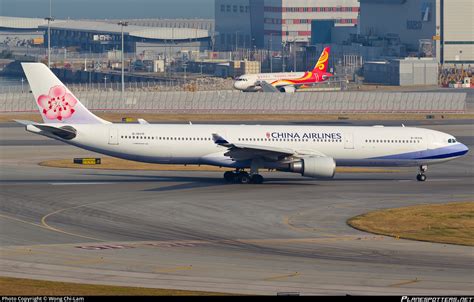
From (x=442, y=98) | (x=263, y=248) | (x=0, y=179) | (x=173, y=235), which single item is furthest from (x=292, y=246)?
(x=442, y=98)

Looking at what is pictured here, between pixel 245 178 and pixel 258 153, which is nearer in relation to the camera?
pixel 258 153

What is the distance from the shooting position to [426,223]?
5469 centimetres

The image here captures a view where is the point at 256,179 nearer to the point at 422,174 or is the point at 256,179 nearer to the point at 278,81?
the point at 422,174

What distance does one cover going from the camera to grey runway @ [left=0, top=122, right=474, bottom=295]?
40688 mm

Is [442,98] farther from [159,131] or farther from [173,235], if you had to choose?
[173,235]

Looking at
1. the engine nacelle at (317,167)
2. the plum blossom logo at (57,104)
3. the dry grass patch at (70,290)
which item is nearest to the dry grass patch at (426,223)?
the engine nacelle at (317,167)

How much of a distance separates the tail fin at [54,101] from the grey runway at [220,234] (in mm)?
4280

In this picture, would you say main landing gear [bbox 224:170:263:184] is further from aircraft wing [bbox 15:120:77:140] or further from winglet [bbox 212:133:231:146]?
aircraft wing [bbox 15:120:77:140]

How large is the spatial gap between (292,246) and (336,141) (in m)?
23.9

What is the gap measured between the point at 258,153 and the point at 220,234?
18.0m

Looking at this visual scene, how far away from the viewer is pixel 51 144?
318 feet

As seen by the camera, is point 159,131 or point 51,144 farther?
point 51,144

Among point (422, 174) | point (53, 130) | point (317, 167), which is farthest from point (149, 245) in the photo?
point (422, 174)

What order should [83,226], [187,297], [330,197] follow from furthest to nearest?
[330,197] < [83,226] < [187,297]
